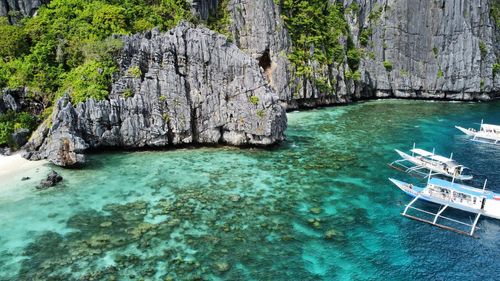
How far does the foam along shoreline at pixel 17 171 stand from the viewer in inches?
1255

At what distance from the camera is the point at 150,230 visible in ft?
84.5

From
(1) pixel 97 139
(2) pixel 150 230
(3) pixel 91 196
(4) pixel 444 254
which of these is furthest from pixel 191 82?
(4) pixel 444 254

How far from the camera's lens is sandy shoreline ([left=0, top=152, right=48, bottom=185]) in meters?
33.2

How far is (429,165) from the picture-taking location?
38688mm

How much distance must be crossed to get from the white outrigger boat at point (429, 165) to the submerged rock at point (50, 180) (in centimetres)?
3277

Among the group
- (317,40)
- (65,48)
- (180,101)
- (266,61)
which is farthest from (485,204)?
(317,40)

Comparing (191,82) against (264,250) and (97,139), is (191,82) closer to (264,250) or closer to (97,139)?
(97,139)

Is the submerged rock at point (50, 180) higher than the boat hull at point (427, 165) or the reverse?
higher

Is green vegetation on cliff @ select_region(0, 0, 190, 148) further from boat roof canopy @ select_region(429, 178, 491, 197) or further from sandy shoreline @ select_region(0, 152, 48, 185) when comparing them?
boat roof canopy @ select_region(429, 178, 491, 197)

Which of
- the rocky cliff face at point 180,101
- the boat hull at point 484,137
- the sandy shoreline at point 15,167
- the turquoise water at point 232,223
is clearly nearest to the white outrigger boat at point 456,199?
the turquoise water at point 232,223

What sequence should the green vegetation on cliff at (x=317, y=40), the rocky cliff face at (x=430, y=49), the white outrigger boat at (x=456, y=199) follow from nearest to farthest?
the white outrigger boat at (x=456, y=199) → the green vegetation on cliff at (x=317, y=40) → the rocky cliff face at (x=430, y=49)

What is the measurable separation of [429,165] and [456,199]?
9145 mm

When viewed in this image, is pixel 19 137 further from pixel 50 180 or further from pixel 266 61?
pixel 266 61

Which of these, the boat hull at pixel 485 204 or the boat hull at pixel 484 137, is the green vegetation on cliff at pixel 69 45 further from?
the boat hull at pixel 484 137
